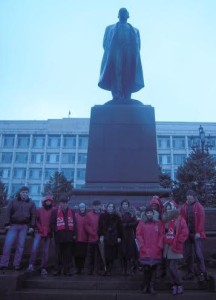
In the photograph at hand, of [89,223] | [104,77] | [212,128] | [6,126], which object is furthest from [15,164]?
[89,223]

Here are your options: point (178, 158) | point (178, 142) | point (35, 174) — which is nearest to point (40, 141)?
point (35, 174)

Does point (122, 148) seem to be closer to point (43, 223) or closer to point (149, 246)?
point (43, 223)

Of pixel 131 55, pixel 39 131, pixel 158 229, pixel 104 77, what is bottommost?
pixel 158 229

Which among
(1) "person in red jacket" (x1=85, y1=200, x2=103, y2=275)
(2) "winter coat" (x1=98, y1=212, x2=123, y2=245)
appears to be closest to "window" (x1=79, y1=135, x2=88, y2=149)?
(1) "person in red jacket" (x1=85, y1=200, x2=103, y2=275)

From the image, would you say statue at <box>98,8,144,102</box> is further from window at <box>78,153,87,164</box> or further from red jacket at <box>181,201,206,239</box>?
window at <box>78,153,87,164</box>

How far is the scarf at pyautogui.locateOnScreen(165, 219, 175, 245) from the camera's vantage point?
654cm

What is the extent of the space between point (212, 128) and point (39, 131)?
111 feet

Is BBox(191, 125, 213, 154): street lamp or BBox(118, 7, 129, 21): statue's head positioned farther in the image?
BBox(191, 125, 213, 154): street lamp

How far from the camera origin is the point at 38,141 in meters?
70.1

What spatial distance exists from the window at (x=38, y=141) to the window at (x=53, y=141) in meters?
1.39

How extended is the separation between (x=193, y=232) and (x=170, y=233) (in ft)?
2.74

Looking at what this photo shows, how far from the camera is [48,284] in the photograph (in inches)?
262

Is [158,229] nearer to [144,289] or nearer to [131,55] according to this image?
[144,289]

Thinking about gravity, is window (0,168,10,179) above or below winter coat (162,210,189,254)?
above
